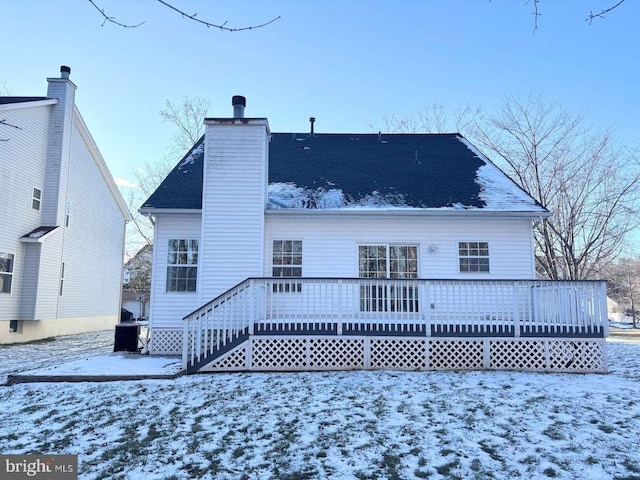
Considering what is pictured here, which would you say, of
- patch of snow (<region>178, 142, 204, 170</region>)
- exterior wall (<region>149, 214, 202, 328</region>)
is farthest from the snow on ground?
patch of snow (<region>178, 142, 204, 170</region>)

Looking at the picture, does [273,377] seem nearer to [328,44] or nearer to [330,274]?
[330,274]

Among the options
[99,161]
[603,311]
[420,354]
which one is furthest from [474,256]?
[99,161]

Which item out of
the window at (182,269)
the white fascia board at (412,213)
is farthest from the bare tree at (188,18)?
the window at (182,269)

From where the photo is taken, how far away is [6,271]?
547 inches

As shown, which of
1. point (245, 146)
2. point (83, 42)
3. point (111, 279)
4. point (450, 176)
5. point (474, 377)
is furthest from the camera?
point (111, 279)

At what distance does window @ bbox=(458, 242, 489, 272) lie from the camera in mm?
10375

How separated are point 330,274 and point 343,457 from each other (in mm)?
6168

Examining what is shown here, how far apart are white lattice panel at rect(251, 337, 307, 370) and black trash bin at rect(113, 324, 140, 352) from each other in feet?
14.6

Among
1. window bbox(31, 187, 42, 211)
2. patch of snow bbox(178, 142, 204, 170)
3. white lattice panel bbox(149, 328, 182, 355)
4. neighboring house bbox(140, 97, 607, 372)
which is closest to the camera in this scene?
neighboring house bbox(140, 97, 607, 372)

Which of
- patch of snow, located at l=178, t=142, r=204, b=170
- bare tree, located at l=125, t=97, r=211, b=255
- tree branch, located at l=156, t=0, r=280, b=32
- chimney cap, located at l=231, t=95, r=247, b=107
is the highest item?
bare tree, located at l=125, t=97, r=211, b=255

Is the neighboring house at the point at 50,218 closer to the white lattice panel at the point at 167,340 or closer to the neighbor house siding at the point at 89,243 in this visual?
the neighbor house siding at the point at 89,243

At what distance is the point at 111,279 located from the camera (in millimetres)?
21656

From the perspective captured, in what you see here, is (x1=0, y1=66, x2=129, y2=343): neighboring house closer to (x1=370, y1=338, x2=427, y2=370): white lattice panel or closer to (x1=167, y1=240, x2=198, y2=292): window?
(x1=167, y1=240, x2=198, y2=292): window

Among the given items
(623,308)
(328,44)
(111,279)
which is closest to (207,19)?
(328,44)
